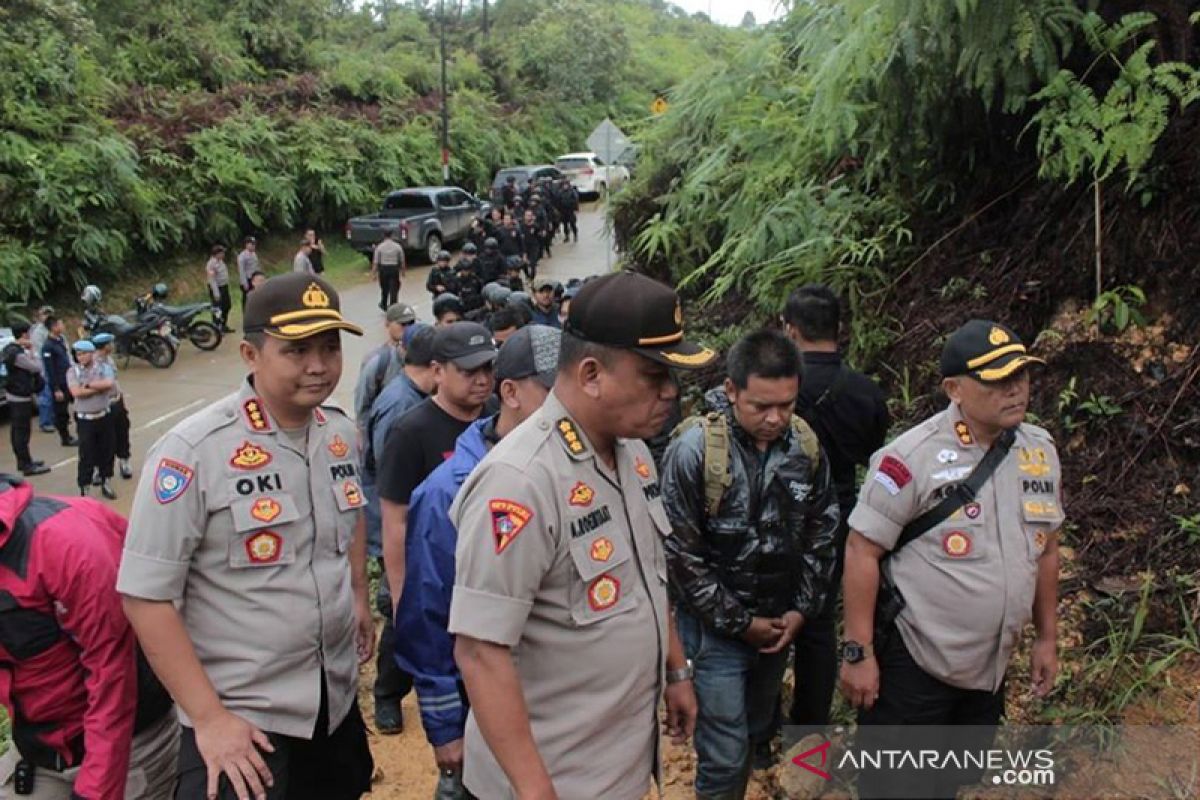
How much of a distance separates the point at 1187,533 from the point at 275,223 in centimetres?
2144

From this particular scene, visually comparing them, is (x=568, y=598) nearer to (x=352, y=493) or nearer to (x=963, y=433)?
(x=352, y=493)

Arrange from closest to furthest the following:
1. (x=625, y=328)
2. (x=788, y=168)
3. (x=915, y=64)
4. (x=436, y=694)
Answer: (x=625, y=328), (x=436, y=694), (x=915, y=64), (x=788, y=168)

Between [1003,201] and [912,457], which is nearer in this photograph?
[912,457]

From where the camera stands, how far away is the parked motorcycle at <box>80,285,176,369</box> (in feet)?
44.8

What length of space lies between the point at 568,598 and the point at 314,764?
127 centimetres

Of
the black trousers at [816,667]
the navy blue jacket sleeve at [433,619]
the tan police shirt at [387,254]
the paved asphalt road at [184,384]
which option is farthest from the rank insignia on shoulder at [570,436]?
the tan police shirt at [387,254]

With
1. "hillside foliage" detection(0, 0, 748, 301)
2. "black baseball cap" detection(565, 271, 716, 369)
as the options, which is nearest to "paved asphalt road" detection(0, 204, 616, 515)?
"hillside foliage" detection(0, 0, 748, 301)

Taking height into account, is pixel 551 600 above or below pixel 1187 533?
above

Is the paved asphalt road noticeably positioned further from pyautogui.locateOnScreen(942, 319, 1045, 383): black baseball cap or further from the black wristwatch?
pyautogui.locateOnScreen(942, 319, 1045, 383): black baseball cap

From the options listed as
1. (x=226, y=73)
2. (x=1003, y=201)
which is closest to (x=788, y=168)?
(x=1003, y=201)

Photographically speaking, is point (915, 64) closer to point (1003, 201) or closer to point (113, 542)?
point (1003, 201)

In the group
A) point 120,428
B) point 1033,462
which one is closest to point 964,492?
point 1033,462

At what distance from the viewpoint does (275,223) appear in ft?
73.8

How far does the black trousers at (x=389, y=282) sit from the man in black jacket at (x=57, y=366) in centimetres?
665
